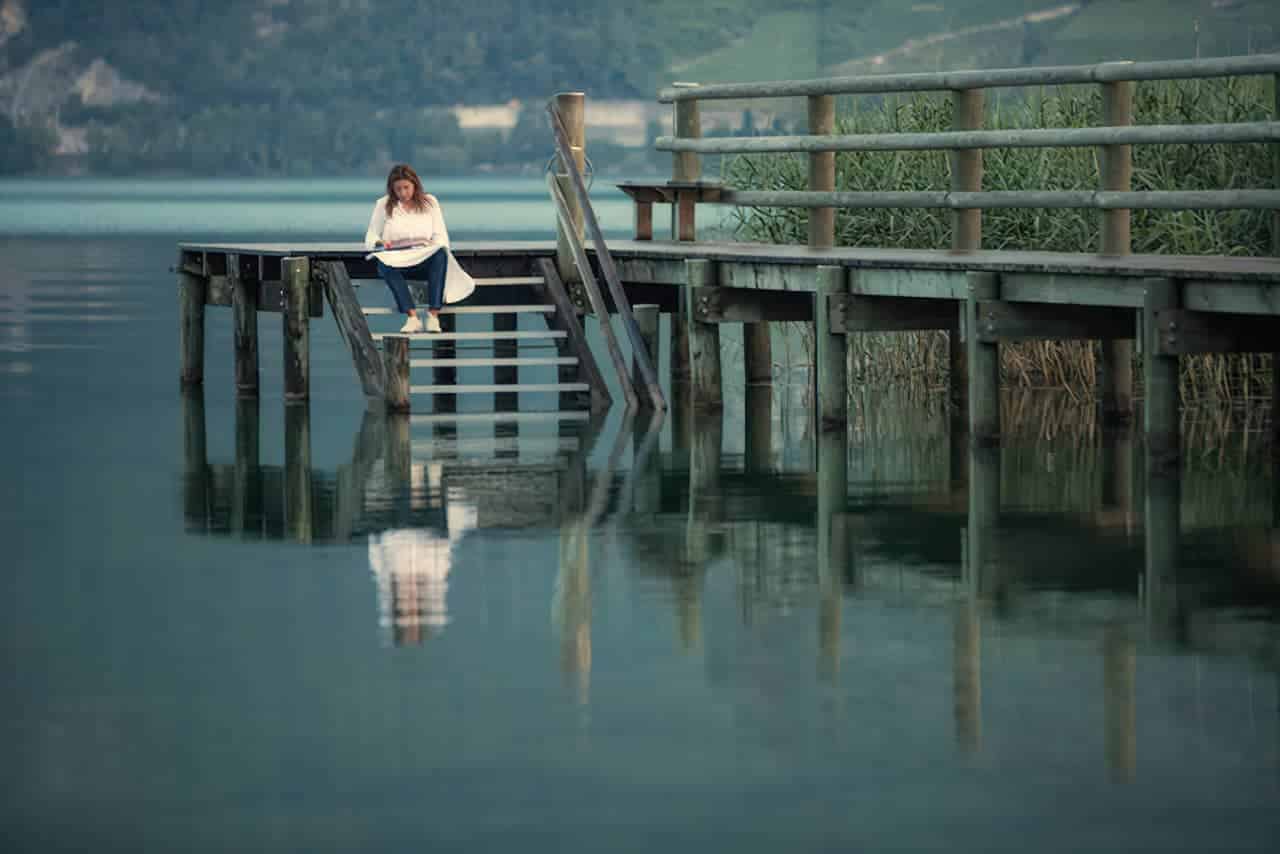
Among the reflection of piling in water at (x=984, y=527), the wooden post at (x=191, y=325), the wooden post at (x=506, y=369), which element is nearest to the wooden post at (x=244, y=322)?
the wooden post at (x=191, y=325)

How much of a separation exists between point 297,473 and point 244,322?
5.04 meters

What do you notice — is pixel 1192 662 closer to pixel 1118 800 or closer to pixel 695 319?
pixel 1118 800

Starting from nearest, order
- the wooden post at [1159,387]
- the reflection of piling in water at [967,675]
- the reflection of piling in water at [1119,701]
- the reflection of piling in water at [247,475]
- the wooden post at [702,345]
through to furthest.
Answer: the reflection of piling in water at [1119,701] → the reflection of piling in water at [967,675] → the reflection of piling in water at [247,475] → the wooden post at [1159,387] → the wooden post at [702,345]

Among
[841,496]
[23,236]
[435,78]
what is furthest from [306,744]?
[435,78]

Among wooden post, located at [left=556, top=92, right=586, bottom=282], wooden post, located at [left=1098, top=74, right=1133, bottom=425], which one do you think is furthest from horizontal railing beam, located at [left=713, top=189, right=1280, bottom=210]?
wooden post, located at [left=556, top=92, right=586, bottom=282]

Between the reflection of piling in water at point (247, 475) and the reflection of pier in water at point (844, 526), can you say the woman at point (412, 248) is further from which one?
the reflection of pier in water at point (844, 526)

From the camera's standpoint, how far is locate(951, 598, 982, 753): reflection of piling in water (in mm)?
7531

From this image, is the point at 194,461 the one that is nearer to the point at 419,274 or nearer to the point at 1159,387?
the point at 419,274

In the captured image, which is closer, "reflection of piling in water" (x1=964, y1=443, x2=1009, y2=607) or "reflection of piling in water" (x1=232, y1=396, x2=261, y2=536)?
"reflection of piling in water" (x1=964, y1=443, x2=1009, y2=607)

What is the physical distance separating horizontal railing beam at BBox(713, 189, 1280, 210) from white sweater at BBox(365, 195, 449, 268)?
1.73m

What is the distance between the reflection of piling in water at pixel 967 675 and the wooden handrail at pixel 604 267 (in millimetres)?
8284

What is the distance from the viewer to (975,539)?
11.4 meters

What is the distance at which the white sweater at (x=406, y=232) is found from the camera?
17.9 metres

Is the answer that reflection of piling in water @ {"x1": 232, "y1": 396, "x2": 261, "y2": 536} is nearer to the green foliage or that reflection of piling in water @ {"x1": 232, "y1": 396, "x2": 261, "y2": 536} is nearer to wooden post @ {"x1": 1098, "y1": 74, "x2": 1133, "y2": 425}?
wooden post @ {"x1": 1098, "y1": 74, "x2": 1133, "y2": 425}
